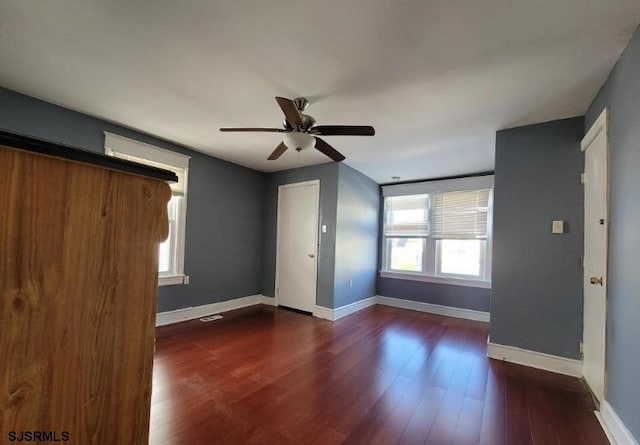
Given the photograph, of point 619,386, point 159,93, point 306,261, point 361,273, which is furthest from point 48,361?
point 361,273

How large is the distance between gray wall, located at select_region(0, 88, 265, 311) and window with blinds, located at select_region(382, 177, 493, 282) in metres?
2.50

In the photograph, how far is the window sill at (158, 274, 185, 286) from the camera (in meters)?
3.51

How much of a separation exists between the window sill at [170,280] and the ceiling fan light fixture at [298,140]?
2.44 meters

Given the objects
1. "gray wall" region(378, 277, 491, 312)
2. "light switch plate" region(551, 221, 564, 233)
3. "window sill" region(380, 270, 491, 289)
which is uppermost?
"light switch plate" region(551, 221, 564, 233)

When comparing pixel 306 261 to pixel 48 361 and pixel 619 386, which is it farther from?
pixel 48 361

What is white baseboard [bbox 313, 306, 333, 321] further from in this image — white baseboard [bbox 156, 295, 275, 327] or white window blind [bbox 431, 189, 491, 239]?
white window blind [bbox 431, 189, 491, 239]

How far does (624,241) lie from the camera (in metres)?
1.71

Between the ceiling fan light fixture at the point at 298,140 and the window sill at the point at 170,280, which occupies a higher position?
the ceiling fan light fixture at the point at 298,140

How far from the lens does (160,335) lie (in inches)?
127

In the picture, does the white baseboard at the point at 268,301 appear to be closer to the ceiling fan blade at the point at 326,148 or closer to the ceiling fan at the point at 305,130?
the ceiling fan blade at the point at 326,148

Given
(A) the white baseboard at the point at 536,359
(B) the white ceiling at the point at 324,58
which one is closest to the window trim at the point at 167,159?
(B) the white ceiling at the point at 324,58

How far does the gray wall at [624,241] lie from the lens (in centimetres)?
155

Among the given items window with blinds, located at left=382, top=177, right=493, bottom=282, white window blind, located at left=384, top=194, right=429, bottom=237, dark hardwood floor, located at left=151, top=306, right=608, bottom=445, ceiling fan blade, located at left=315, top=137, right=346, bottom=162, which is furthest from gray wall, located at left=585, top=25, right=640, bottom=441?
white window blind, located at left=384, top=194, right=429, bottom=237

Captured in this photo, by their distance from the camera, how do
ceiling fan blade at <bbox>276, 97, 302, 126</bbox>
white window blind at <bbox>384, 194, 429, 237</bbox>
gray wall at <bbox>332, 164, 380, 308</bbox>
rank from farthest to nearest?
white window blind at <bbox>384, 194, 429, 237</bbox>
gray wall at <bbox>332, 164, 380, 308</bbox>
ceiling fan blade at <bbox>276, 97, 302, 126</bbox>
